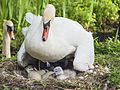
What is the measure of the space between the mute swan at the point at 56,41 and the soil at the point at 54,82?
0.09m

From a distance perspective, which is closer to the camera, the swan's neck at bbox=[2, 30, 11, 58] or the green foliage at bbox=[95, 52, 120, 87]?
the green foliage at bbox=[95, 52, 120, 87]

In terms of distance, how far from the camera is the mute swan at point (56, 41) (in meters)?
4.62

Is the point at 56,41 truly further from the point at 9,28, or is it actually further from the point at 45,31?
the point at 9,28

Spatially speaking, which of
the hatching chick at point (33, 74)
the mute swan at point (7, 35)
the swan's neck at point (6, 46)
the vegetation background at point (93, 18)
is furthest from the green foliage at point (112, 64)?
the mute swan at point (7, 35)

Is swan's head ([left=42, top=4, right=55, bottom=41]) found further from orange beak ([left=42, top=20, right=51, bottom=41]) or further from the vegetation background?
the vegetation background

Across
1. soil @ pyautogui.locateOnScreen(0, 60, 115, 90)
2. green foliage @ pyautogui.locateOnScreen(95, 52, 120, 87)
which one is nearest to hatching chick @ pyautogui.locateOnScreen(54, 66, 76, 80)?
soil @ pyautogui.locateOnScreen(0, 60, 115, 90)

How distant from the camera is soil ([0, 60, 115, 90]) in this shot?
14.9 feet

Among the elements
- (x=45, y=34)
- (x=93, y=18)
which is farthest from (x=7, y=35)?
(x=93, y=18)

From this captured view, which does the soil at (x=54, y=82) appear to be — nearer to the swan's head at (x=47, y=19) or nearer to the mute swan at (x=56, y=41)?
the mute swan at (x=56, y=41)

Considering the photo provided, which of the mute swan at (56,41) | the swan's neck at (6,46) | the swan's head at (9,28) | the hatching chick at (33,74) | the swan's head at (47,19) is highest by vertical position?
the swan's head at (47,19)

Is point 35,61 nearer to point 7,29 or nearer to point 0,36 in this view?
point 7,29

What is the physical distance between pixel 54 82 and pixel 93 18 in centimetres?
515

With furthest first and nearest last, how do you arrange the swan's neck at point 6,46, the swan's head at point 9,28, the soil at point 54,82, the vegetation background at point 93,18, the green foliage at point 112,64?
the swan's head at point 9,28 < the swan's neck at point 6,46 < the vegetation background at point 93,18 < the green foliage at point 112,64 < the soil at point 54,82

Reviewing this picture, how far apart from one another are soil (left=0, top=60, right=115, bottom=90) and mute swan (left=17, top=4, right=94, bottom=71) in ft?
0.30
